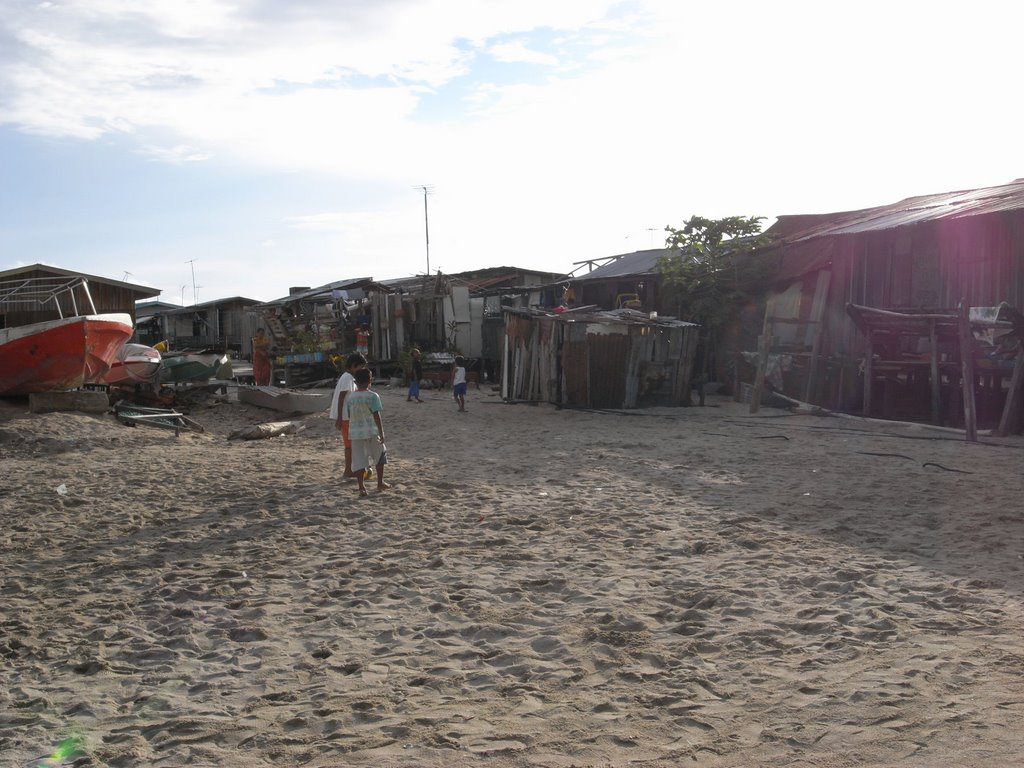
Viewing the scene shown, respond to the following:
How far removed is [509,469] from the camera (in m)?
10.7

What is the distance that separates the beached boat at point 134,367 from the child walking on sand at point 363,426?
10233mm

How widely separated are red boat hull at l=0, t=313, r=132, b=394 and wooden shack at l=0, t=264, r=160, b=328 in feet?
8.16

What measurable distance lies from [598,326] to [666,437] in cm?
427

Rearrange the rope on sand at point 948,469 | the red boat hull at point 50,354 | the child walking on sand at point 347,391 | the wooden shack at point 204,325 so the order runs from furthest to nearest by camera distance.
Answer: the wooden shack at point 204,325 → the red boat hull at point 50,354 → the rope on sand at point 948,469 → the child walking on sand at point 347,391

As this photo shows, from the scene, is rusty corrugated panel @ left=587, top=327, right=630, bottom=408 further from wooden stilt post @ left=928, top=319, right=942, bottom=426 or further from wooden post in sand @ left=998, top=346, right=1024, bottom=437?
wooden post in sand @ left=998, top=346, right=1024, bottom=437

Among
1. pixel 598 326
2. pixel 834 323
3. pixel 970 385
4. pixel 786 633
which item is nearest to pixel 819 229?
pixel 834 323

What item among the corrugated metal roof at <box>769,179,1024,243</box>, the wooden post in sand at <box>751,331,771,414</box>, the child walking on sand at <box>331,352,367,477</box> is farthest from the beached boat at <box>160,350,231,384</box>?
the corrugated metal roof at <box>769,179,1024,243</box>

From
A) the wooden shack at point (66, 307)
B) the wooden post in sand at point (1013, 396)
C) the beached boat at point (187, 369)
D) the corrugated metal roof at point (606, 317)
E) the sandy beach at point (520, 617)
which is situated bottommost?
the sandy beach at point (520, 617)

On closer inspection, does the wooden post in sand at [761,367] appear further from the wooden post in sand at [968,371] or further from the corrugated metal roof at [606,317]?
the wooden post in sand at [968,371]

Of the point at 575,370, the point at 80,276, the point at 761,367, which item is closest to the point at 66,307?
the point at 80,276

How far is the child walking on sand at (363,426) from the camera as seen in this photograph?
29.7 feet

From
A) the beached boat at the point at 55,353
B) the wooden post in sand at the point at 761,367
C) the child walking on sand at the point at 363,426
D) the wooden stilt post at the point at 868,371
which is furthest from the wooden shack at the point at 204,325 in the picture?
the child walking on sand at the point at 363,426

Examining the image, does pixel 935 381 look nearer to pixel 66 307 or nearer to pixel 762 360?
pixel 762 360

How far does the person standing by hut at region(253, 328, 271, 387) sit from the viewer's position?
24.2m
